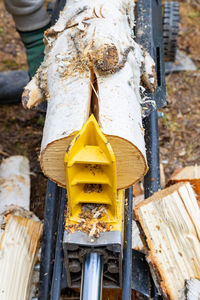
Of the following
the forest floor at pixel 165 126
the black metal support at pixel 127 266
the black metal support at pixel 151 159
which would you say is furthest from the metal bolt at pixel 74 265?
the forest floor at pixel 165 126

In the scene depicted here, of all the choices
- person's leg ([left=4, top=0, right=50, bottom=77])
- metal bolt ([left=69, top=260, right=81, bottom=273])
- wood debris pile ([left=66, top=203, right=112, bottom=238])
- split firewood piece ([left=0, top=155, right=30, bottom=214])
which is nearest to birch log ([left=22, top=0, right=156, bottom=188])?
wood debris pile ([left=66, top=203, right=112, bottom=238])

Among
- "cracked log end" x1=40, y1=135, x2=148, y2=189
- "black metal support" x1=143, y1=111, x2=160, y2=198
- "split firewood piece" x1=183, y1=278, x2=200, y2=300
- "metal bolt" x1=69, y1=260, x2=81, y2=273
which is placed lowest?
"split firewood piece" x1=183, y1=278, x2=200, y2=300

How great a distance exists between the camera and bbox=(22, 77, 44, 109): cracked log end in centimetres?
183

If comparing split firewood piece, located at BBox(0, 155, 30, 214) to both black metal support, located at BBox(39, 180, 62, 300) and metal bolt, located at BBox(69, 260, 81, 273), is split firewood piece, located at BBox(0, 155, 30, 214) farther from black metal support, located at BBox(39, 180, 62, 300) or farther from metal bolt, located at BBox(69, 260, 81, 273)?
metal bolt, located at BBox(69, 260, 81, 273)

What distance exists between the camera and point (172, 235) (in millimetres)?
1875

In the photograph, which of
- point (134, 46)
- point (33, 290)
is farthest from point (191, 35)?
point (33, 290)

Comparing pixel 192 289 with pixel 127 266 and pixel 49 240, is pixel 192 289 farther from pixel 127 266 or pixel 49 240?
pixel 49 240

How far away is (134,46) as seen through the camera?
73.1 inches

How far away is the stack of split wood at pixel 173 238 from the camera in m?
1.78

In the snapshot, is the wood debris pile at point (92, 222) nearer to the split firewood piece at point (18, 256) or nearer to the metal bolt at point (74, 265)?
the metal bolt at point (74, 265)

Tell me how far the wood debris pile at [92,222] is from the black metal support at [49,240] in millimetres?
568

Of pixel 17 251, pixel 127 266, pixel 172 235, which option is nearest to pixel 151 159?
pixel 172 235

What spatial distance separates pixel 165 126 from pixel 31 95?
6.79 ft

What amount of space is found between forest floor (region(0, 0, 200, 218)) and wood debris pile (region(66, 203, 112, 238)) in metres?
1.36
